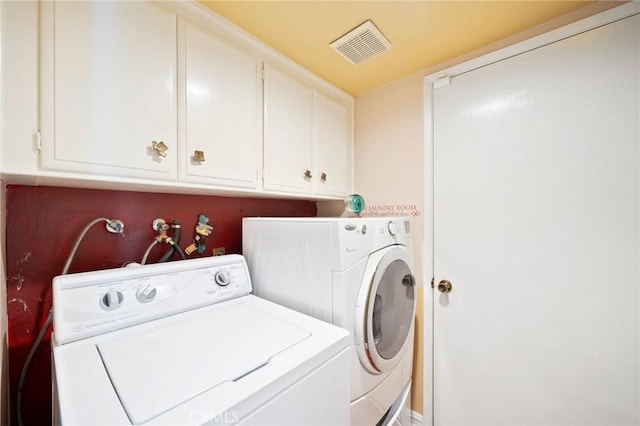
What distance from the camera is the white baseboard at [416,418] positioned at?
62.8 inches

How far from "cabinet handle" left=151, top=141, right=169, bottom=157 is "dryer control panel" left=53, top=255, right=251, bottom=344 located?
483 mm

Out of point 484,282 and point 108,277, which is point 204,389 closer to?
point 108,277

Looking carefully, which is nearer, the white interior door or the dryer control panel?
the dryer control panel

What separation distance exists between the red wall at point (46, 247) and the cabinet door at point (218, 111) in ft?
1.37

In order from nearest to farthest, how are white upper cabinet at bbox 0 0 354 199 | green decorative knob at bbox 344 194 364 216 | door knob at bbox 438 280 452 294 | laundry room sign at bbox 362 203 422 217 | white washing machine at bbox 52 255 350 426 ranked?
white washing machine at bbox 52 255 350 426
white upper cabinet at bbox 0 0 354 199
door knob at bbox 438 280 452 294
laundry room sign at bbox 362 203 422 217
green decorative knob at bbox 344 194 364 216

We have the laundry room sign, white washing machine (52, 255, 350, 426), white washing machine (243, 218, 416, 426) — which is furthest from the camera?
the laundry room sign

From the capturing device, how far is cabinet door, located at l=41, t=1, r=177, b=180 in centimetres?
78

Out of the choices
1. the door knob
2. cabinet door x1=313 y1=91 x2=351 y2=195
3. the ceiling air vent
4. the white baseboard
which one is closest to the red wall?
cabinet door x1=313 y1=91 x2=351 y2=195

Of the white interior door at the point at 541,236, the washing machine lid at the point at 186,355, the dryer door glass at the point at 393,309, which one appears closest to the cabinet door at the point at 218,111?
the washing machine lid at the point at 186,355

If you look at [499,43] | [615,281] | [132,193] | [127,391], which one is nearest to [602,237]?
[615,281]

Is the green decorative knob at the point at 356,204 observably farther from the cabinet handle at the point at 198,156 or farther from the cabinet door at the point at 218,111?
the cabinet handle at the point at 198,156

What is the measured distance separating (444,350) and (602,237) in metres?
1.01

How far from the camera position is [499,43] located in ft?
4.45

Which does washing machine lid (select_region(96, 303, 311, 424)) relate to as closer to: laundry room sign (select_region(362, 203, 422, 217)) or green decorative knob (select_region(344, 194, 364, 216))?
green decorative knob (select_region(344, 194, 364, 216))
